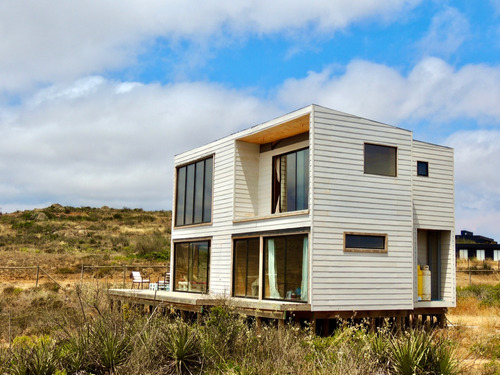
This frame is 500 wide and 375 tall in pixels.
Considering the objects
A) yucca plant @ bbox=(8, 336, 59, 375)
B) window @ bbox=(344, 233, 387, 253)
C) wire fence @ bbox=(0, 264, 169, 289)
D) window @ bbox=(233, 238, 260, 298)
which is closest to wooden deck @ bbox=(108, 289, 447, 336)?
window @ bbox=(233, 238, 260, 298)

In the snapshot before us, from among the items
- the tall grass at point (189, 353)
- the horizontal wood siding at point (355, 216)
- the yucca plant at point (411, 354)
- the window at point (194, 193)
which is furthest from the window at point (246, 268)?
the yucca plant at point (411, 354)

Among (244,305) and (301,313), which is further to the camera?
(244,305)

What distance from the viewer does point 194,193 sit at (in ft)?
70.2

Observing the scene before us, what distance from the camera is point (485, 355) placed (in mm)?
13641

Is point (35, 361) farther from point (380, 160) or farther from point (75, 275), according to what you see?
point (75, 275)

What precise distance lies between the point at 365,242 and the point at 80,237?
39.7m

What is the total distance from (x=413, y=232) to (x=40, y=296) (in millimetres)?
16328

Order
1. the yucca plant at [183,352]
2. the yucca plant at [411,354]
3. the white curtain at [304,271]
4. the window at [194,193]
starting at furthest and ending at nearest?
the window at [194,193] → the white curtain at [304,271] → the yucca plant at [183,352] → the yucca plant at [411,354]

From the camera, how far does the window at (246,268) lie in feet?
56.6

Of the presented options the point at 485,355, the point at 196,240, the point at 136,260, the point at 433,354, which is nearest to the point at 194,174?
the point at 196,240

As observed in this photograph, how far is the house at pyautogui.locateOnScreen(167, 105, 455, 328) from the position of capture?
15.1 metres

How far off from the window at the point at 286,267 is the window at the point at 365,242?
1158 mm

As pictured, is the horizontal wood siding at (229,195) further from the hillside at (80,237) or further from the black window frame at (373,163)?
the hillside at (80,237)

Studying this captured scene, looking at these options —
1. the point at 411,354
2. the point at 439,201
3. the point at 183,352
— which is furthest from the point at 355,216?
the point at 183,352
